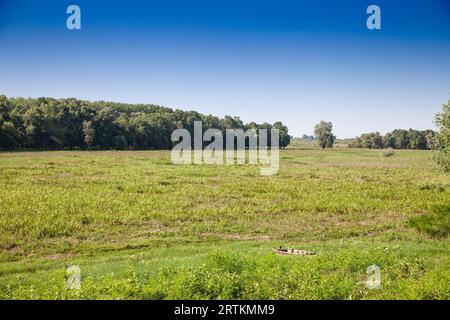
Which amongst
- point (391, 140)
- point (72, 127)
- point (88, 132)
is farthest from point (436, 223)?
point (391, 140)

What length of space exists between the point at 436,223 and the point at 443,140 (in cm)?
1593

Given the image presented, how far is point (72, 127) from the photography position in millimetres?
107188

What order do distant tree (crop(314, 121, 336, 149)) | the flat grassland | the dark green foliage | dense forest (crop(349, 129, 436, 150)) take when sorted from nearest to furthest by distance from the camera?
the flat grassland
the dark green foliage
distant tree (crop(314, 121, 336, 149))
dense forest (crop(349, 129, 436, 150))

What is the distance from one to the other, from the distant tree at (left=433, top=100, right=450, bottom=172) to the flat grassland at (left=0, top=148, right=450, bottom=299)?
10.9ft

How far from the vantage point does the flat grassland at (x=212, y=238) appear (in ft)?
36.2

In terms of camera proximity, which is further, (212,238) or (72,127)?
(72,127)

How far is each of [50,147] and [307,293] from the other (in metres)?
101

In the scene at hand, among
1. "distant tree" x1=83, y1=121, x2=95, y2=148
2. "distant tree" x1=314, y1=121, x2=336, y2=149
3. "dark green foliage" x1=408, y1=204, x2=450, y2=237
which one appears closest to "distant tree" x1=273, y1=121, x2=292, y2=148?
"distant tree" x1=314, y1=121, x2=336, y2=149

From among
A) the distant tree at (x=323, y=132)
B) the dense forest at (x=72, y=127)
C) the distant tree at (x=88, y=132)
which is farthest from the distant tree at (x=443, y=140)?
the distant tree at (x=323, y=132)

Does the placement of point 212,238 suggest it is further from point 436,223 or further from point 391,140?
point 391,140

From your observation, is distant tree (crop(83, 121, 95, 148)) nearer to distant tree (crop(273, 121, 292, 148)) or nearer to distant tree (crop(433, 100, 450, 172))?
distant tree (crop(273, 121, 292, 148))

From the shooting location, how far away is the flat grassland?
11.0 metres

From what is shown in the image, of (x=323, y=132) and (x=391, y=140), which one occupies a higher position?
(x=323, y=132)
